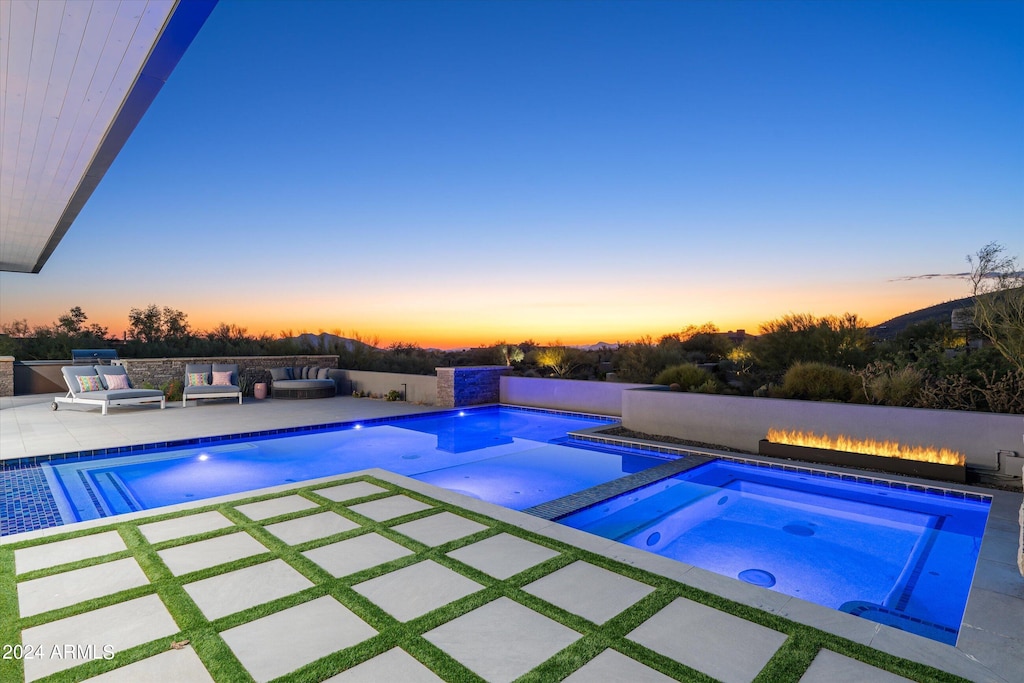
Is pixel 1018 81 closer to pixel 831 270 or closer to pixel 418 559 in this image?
pixel 831 270

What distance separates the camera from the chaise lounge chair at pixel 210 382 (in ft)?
34.9

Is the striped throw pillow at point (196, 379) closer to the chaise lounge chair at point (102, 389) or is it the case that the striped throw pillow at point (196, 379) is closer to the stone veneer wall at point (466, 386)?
the chaise lounge chair at point (102, 389)

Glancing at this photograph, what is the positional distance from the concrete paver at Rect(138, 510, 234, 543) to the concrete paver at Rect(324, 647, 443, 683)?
2.11 meters

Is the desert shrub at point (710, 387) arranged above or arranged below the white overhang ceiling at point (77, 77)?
below

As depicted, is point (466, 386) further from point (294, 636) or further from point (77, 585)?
point (294, 636)

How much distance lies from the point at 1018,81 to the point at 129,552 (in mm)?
11679

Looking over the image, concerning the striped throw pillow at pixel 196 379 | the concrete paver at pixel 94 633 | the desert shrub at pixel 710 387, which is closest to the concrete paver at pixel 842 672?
the concrete paver at pixel 94 633

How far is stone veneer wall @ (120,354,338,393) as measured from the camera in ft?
37.3

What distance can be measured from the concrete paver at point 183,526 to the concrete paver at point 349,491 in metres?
0.83

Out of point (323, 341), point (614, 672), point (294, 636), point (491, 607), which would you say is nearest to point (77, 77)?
point (294, 636)

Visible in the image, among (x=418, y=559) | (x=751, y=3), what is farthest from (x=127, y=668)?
(x=751, y=3)

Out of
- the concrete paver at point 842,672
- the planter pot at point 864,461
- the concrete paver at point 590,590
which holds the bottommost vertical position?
the planter pot at point 864,461

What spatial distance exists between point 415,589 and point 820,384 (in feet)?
21.0

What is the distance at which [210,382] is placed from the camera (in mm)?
11117
